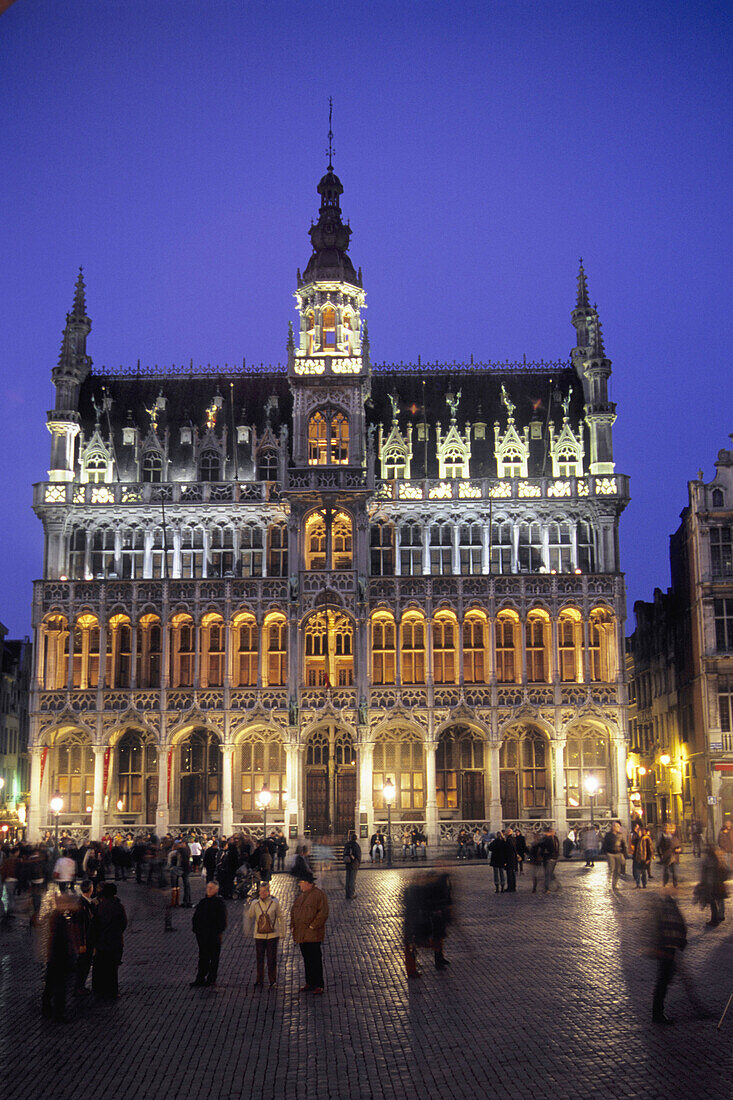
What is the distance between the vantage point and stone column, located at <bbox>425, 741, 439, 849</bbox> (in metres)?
64.8

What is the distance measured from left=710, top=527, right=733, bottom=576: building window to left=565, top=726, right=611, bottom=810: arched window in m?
11.1

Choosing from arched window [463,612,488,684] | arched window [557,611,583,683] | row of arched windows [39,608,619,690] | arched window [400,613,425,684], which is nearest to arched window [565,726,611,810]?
arched window [557,611,583,683]

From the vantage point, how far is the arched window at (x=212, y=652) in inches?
2675

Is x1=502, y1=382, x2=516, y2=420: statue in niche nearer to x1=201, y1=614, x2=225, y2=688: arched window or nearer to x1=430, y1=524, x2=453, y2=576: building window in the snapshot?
x1=430, y1=524, x2=453, y2=576: building window

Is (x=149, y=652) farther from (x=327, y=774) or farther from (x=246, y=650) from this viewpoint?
(x=327, y=774)

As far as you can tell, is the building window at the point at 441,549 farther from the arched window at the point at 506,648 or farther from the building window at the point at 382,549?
the arched window at the point at 506,648

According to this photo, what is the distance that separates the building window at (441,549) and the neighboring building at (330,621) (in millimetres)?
133

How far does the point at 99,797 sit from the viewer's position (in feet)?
217

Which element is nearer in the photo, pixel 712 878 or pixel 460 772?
pixel 712 878

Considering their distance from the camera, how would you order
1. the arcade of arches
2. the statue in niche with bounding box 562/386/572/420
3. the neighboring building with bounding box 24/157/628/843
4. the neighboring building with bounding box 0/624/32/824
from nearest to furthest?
the arcade of arches → the neighboring building with bounding box 24/157/628/843 → the statue in niche with bounding box 562/386/572/420 → the neighboring building with bounding box 0/624/32/824

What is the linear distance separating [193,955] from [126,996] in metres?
5.19

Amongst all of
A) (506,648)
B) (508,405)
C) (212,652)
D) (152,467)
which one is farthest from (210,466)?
(506,648)

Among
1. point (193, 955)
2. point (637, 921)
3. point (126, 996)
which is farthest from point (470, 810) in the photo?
point (126, 996)

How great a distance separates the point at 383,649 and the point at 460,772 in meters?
8.04
